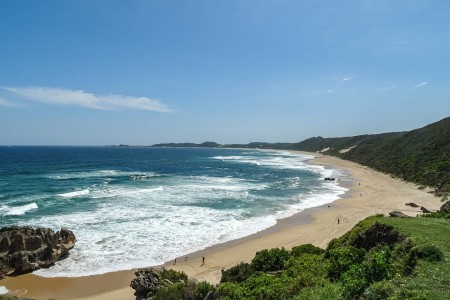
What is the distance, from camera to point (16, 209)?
36.8m

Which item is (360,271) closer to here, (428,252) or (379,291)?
(379,291)

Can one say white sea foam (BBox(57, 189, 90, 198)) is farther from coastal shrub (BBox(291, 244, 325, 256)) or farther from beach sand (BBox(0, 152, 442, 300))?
coastal shrub (BBox(291, 244, 325, 256))

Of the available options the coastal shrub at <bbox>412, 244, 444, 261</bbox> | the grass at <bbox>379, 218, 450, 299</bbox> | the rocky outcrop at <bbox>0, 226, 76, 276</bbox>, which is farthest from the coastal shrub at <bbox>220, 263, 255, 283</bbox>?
the rocky outcrop at <bbox>0, 226, 76, 276</bbox>

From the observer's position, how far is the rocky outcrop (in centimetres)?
2125

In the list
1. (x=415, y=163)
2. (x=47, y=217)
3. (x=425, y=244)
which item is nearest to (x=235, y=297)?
(x=425, y=244)

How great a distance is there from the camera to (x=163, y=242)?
1043 inches

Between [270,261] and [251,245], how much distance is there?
10.8 metres

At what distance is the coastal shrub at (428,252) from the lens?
10539mm

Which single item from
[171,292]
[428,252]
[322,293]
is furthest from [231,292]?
[428,252]

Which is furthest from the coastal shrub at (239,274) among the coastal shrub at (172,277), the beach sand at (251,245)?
the beach sand at (251,245)

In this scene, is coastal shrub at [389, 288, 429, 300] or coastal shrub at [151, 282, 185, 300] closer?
coastal shrub at [389, 288, 429, 300]

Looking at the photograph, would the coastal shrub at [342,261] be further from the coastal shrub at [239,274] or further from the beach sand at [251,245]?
the beach sand at [251,245]

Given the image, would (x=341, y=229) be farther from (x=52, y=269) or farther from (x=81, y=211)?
(x=81, y=211)

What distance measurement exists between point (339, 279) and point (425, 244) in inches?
121
